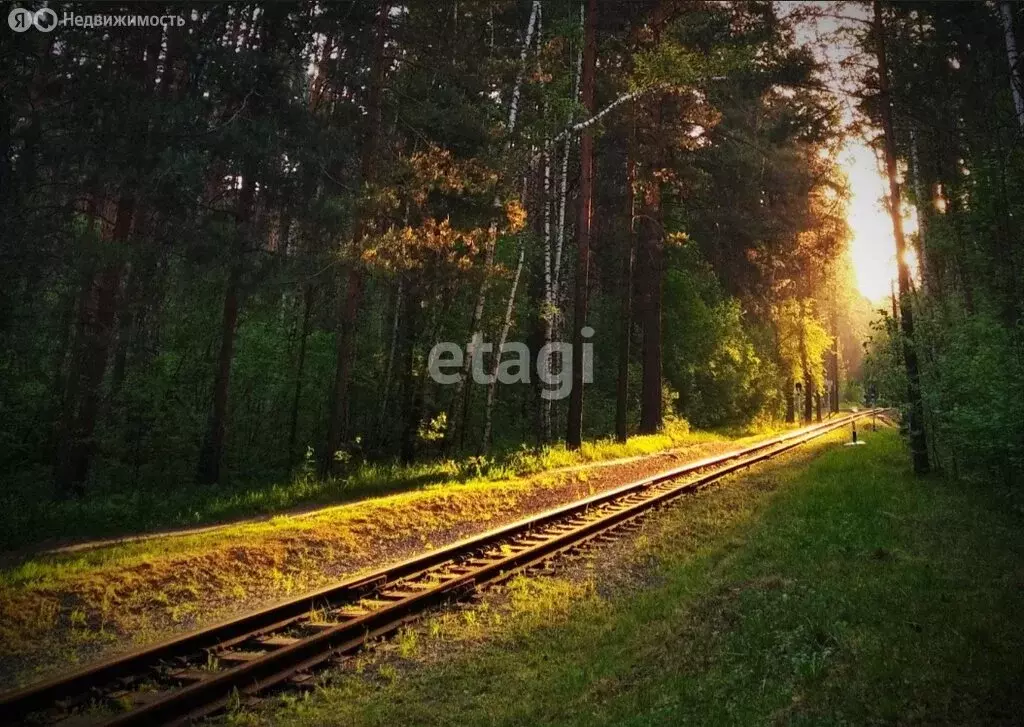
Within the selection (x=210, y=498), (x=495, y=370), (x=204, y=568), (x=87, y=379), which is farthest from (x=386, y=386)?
(x=204, y=568)

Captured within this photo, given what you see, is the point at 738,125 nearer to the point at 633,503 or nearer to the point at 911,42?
the point at 911,42

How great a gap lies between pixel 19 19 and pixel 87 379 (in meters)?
7.38

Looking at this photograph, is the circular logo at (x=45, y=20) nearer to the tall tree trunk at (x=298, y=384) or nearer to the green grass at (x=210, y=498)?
the tall tree trunk at (x=298, y=384)

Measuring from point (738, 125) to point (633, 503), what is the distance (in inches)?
969

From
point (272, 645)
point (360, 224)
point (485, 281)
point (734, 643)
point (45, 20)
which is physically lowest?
point (272, 645)

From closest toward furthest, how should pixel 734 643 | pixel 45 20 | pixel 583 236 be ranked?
1. pixel 734 643
2. pixel 45 20
3. pixel 583 236

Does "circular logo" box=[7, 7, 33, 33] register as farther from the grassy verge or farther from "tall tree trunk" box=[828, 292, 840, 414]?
"tall tree trunk" box=[828, 292, 840, 414]

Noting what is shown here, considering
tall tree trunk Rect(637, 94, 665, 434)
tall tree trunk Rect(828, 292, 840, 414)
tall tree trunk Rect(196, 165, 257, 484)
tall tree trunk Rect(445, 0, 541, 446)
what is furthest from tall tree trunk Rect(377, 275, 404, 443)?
tall tree trunk Rect(828, 292, 840, 414)

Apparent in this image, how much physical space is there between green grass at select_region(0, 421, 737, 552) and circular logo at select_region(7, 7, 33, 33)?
7.71 meters

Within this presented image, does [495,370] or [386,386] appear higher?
[495,370]

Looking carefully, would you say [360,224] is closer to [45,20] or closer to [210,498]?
[45,20]

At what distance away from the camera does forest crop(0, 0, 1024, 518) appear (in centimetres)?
1274

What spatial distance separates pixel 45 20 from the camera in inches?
442

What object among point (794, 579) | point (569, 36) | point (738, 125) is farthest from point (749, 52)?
point (794, 579)
